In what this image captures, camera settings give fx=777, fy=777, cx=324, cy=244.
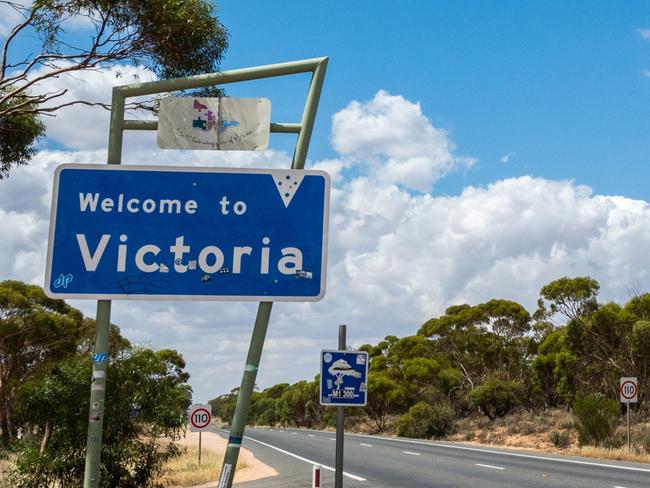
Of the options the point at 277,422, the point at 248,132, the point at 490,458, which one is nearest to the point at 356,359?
the point at 248,132

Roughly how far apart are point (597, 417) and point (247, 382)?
93.0 ft

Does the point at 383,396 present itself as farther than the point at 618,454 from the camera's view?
Yes

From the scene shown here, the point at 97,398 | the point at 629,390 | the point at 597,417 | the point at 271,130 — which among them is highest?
the point at 271,130

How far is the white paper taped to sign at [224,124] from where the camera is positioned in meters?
4.35

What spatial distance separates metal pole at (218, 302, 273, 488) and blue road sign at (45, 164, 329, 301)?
13 cm

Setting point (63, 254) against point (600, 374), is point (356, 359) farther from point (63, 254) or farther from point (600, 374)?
point (600, 374)

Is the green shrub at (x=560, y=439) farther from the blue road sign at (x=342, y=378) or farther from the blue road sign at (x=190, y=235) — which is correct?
the blue road sign at (x=190, y=235)

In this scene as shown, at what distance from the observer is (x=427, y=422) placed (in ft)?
155

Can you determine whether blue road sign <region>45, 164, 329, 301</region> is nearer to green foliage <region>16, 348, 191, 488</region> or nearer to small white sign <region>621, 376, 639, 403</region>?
green foliage <region>16, 348, 191, 488</region>

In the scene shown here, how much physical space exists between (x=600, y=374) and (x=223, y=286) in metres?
36.6

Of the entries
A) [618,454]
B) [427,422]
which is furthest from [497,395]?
[618,454]

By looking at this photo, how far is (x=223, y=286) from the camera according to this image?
3902 mm

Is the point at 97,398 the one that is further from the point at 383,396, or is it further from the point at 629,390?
the point at 383,396

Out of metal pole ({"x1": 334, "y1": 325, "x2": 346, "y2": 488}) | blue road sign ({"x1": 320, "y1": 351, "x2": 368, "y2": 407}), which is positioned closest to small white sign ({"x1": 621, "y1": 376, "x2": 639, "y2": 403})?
blue road sign ({"x1": 320, "y1": 351, "x2": 368, "y2": 407})
